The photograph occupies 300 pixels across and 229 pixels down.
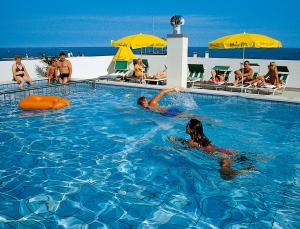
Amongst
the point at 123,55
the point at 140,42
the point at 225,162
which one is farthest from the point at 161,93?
the point at 123,55

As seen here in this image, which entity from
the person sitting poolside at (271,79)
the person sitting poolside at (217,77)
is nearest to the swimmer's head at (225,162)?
the person sitting poolside at (271,79)

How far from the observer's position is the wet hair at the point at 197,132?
525 centimetres

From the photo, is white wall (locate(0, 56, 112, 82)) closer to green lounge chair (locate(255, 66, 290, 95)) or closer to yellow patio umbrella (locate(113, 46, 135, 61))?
yellow patio umbrella (locate(113, 46, 135, 61))

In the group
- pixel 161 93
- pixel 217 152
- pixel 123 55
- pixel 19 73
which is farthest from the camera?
pixel 123 55

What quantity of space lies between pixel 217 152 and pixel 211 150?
4.1 inches

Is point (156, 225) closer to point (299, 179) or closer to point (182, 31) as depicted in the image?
point (299, 179)

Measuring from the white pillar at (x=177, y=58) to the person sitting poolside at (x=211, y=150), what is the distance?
6448 millimetres

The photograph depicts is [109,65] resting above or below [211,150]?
above

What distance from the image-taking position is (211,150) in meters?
5.46

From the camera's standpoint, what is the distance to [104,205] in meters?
4.21

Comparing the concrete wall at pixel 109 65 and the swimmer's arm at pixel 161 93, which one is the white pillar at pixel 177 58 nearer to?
the concrete wall at pixel 109 65

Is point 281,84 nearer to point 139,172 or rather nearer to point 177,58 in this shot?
point 177,58

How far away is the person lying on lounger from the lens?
16.5 feet

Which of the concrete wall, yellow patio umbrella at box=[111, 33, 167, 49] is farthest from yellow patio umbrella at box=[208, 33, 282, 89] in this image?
yellow patio umbrella at box=[111, 33, 167, 49]
